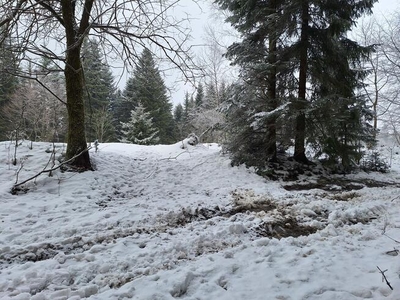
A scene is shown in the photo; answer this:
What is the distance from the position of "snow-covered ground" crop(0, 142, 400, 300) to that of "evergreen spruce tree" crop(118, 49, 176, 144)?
2576mm

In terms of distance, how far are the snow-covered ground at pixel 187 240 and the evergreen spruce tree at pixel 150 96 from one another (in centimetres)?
258

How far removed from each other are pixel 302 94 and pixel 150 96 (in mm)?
17622

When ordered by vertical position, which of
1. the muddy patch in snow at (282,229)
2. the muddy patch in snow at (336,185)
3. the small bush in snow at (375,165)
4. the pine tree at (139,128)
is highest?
the pine tree at (139,128)

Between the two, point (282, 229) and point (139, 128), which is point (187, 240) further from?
point (139, 128)

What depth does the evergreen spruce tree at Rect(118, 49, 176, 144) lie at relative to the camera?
613 cm

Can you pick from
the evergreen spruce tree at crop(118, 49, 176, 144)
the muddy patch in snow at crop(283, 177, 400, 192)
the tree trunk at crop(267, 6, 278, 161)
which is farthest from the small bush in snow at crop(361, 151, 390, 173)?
the evergreen spruce tree at crop(118, 49, 176, 144)

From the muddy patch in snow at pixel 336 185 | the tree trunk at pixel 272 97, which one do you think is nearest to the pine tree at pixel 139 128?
the tree trunk at pixel 272 97

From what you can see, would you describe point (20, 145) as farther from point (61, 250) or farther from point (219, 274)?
point (219, 274)

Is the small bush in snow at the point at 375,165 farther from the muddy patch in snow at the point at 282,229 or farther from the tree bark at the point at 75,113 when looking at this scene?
the tree bark at the point at 75,113

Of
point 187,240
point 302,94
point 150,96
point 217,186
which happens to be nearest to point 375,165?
point 302,94

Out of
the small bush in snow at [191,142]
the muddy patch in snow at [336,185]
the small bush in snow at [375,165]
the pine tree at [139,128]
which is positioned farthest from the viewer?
the pine tree at [139,128]

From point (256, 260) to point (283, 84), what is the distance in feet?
25.3

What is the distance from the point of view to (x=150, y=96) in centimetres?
2427

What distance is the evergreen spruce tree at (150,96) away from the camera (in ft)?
20.1
